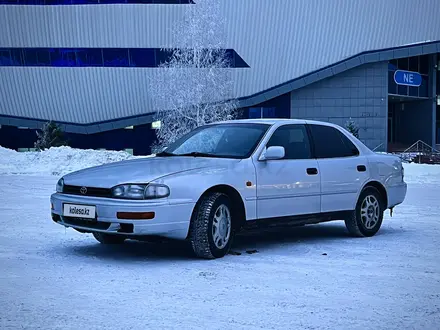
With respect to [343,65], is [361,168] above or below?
below

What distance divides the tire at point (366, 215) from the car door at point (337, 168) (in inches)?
6.8

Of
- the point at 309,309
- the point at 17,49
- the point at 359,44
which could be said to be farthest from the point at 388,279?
the point at 17,49

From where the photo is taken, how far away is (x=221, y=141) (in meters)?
8.02

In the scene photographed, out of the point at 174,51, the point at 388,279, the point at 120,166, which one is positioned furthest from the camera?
the point at 174,51

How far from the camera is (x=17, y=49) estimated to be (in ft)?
144

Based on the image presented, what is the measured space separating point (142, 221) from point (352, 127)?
34.9m

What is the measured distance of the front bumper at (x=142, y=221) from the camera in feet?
21.5

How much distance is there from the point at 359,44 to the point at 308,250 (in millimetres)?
37421

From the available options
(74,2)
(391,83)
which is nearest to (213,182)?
(74,2)

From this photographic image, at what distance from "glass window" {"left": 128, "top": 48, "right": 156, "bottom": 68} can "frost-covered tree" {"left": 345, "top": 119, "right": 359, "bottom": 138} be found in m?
13.2

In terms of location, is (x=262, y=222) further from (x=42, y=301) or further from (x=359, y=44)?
(x=359, y=44)

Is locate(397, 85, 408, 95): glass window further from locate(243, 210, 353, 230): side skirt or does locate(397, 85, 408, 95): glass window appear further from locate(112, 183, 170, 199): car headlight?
locate(112, 183, 170, 199): car headlight

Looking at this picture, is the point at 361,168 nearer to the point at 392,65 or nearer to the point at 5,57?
the point at 392,65

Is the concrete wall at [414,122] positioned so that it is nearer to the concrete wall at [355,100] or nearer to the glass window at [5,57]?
the concrete wall at [355,100]
